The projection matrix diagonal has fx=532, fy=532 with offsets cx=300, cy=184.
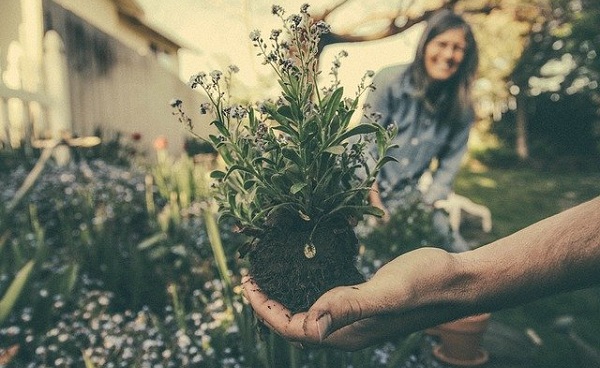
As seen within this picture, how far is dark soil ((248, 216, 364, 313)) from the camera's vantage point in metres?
1.27

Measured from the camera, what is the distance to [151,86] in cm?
905

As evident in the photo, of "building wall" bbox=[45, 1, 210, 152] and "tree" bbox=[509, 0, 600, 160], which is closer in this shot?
"building wall" bbox=[45, 1, 210, 152]

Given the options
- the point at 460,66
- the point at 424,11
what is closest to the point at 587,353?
the point at 460,66

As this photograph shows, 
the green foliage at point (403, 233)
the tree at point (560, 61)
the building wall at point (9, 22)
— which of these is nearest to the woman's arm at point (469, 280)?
the green foliage at point (403, 233)

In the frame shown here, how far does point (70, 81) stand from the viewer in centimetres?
584

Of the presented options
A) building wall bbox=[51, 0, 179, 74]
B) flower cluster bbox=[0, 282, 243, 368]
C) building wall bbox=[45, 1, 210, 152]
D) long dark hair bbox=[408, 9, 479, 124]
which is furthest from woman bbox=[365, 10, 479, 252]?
building wall bbox=[51, 0, 179, 74]

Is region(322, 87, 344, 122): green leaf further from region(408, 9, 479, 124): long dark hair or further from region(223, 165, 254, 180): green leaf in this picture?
region(408, 9, 479, 124): long dark hair

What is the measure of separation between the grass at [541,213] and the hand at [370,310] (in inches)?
72.5

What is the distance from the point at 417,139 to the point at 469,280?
7.24ft

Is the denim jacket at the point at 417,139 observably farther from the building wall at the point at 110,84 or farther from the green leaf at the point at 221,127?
the building wall at the point at 110,84

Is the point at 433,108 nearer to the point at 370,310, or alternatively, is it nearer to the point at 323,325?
the point at 370,310

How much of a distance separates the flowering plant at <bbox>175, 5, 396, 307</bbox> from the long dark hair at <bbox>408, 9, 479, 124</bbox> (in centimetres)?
196

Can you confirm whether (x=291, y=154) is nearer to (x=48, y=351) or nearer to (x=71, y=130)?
(x=48, y=351)

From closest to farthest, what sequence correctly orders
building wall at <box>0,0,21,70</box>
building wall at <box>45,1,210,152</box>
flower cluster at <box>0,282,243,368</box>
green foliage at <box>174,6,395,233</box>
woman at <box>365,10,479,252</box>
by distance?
1. green foliage at <box>174,6,395,233</box>
2. flower cluster at <box>0,282,243,368</box>
3. woman at <box>365,10,479,252</box>
4. building wall at <box>0,0,21,70</box>
5. building wall at <box>45,1,210,152</box>
